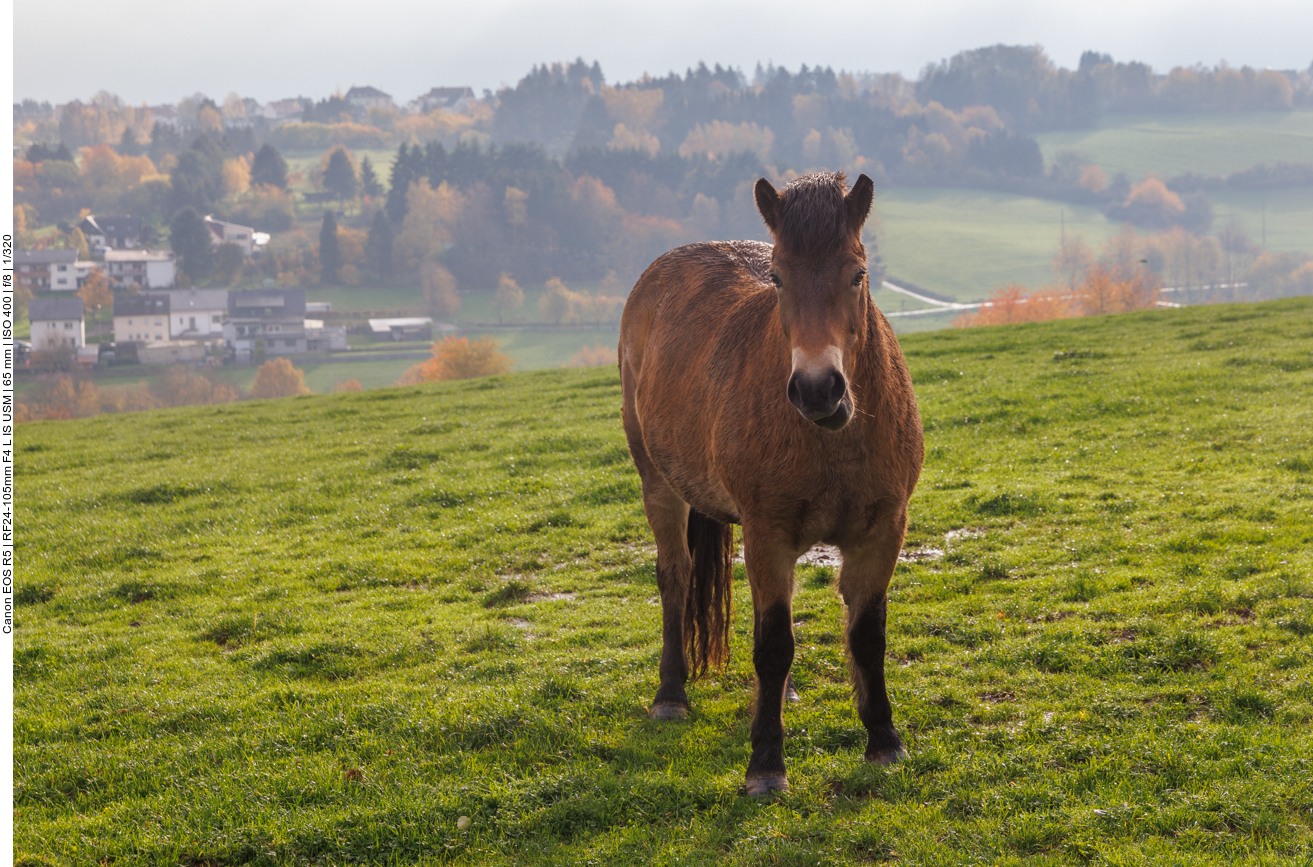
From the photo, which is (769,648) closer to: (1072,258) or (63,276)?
(1072,258)

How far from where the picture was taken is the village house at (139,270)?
119000 mm

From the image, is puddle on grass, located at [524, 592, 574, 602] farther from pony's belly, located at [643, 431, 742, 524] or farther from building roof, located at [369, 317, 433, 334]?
building roof, located at [369, 317, 433, 334]

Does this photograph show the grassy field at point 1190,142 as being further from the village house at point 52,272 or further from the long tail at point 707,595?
the long tail at point 707,595

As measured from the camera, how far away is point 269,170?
152875 millimetres

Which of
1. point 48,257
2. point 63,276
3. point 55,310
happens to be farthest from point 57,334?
point 48,257

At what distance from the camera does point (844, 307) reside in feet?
13.6

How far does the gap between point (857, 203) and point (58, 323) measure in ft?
361

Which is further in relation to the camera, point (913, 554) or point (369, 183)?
point (369, 183)

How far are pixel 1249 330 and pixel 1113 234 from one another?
413 feet

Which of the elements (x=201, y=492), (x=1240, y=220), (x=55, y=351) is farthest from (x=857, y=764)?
(x=1240, y=220)

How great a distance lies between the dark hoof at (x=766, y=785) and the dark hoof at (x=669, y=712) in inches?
40.9

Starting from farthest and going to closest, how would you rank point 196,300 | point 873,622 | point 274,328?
point 196,300
point 274,328
point 873,622

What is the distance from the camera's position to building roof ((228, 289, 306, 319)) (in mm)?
107375

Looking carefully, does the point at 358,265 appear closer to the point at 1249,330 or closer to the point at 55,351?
Result: the point at 55,351
